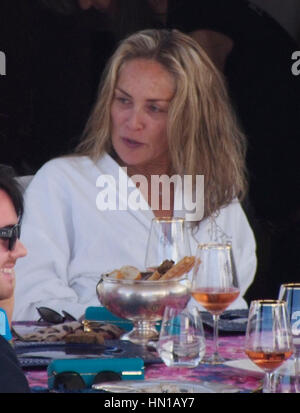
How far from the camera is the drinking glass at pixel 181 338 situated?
1.46 metres

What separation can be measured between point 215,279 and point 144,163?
4.20ft

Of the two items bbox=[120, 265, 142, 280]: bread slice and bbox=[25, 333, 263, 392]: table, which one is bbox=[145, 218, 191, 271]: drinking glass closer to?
bbox=[120, 265, 142, 280]: bread slice

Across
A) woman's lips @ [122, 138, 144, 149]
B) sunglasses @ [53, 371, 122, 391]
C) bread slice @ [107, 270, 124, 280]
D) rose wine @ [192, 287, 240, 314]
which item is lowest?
sunglasses @ [53, 371, 122, 391]

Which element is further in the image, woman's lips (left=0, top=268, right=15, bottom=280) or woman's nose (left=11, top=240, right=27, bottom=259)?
woman's nose (left=11, top=240, right=27, bottom=259)

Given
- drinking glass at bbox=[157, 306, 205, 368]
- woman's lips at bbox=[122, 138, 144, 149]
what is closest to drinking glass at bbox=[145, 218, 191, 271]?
drinking glass at bbox=[157, 306, 205, 368]

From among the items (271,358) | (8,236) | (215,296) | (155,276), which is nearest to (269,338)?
(271,358)

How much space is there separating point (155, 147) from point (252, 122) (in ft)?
1.14

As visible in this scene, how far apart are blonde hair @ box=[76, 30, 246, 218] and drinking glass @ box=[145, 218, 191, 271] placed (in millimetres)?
922

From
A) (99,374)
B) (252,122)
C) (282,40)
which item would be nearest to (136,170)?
(252,122)

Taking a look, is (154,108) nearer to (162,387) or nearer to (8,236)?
(8,236)

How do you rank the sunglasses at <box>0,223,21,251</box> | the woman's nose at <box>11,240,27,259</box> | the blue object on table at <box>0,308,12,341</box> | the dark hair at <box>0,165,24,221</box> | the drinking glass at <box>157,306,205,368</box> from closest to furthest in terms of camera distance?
the drinking glass at <box>157,306,205,368</box> < the blue object on table at <box>0,308,12,341</box> < the sunglasses at <box>0,223,21,251</box> < the woman's nose at <box>11,240,27,259</box> < the dark hair at <box>0,165,24,221</box>

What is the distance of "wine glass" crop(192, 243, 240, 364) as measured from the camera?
5.59 feet

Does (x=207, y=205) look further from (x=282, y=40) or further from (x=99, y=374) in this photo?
→ (x=99, y=374)

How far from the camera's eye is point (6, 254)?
88.1 inches
